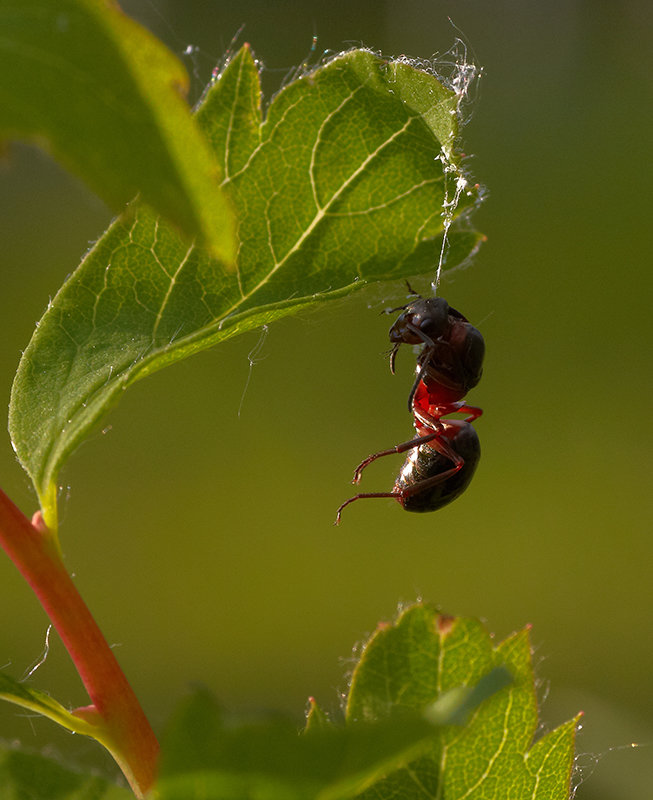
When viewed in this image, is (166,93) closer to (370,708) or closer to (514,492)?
(370,708)

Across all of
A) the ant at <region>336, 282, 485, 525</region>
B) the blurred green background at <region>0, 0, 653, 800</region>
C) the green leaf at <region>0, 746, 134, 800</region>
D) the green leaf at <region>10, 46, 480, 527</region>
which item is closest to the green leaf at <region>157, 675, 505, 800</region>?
the green leaf at <region>0, 746, 134, 800</region>

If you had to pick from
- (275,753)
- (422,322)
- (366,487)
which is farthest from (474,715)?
(366,487)

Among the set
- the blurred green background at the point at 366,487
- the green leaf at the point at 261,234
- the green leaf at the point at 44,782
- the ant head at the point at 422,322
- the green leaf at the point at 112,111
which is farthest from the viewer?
the blurred green background at the point at 366,487

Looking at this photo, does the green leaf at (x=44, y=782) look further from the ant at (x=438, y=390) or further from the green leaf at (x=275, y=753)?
the ant at (x=438, y=390)

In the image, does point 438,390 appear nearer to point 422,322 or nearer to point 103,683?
point 422,322

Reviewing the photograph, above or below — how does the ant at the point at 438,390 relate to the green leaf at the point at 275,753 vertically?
above

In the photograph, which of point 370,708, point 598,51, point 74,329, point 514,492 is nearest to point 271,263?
point 74,329

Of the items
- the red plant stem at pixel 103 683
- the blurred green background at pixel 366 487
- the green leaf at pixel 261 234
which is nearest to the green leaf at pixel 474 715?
the red plant stem at pixel 103 683
